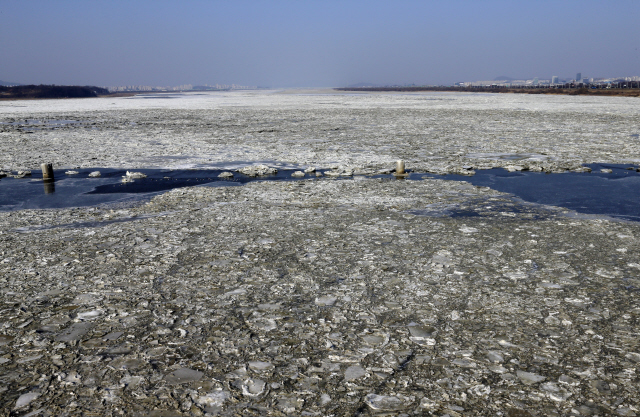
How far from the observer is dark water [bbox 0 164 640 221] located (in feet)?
→ 25.6

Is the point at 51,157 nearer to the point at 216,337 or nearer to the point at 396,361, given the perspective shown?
the point at 216,337

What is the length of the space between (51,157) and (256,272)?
34.9 ft

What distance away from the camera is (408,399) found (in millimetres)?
3025

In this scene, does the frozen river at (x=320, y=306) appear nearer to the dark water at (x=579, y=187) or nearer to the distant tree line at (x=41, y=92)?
the dark water at (x=579, y=187)

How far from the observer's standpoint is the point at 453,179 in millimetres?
9961

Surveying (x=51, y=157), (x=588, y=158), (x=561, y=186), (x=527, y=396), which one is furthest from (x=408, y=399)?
(x=51, y=157)

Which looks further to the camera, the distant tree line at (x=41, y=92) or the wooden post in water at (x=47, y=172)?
the distant tree line at (x=41, y=92)

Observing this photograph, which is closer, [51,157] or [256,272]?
[256,272]

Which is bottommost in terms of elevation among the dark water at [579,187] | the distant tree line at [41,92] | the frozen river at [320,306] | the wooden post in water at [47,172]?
the frozen river at [320,306]

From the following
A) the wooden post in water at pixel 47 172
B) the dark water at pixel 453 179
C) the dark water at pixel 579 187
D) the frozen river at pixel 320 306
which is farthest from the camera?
the wooden post in water at pixel 47 172

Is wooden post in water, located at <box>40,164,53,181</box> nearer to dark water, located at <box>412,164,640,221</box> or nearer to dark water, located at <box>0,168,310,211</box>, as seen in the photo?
dark water, located at <box>0,168,310,211</box>

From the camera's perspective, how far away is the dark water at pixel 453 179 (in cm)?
779

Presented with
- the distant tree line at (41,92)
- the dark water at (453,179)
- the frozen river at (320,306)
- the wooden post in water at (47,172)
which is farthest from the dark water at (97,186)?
the distant tree line at (41,92)

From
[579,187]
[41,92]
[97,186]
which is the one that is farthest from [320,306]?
[41,92]
